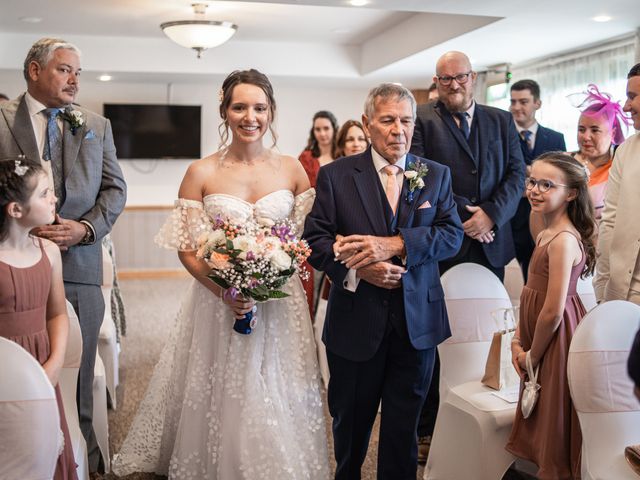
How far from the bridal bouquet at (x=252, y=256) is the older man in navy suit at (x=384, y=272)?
0.14 m

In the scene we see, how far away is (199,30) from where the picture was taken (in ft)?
24.8

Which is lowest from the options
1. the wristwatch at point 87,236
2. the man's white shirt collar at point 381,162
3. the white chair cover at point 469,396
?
the white chair cover at point 469,396

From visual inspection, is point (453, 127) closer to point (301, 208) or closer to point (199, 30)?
point (301, 208)

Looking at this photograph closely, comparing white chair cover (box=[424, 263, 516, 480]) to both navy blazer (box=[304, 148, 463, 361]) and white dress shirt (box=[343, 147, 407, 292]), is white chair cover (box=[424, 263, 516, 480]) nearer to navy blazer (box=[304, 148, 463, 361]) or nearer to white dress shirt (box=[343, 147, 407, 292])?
navy blazer (box=[304, 148, 463, 361])

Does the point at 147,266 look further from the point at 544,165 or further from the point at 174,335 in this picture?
the point at 544,165

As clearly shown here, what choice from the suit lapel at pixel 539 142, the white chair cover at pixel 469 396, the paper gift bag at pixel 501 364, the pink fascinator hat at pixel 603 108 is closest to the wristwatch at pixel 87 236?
the white chair cover at pixel 469 396

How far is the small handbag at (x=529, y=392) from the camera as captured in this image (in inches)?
114

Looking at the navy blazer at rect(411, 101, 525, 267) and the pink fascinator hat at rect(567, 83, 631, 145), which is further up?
the pink fascinator hat at rect(567, 83, 631, 145)

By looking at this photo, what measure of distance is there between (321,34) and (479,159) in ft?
18.7

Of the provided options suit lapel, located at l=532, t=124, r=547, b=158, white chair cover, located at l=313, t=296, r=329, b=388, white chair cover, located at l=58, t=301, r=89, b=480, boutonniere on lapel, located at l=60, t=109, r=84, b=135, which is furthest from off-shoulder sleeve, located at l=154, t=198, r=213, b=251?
suit lapel, located at l=532, t=124, r=547, b=158

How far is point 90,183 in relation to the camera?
3363 millimetres

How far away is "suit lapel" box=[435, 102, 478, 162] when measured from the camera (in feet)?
12.5

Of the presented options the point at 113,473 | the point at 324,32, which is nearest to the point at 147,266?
the point at 324,32

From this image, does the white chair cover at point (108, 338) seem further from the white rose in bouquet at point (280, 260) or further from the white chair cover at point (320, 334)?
the white rose in bouquet at point (280, 260)
